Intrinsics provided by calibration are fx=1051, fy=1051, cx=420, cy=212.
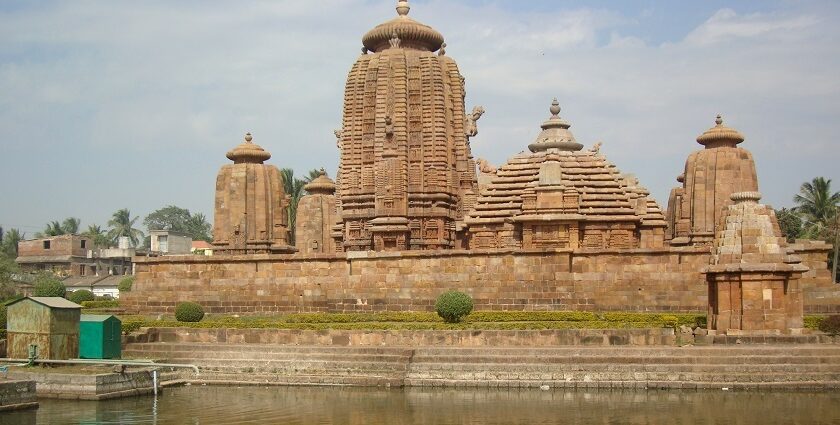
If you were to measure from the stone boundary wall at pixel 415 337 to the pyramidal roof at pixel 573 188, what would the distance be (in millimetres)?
9758

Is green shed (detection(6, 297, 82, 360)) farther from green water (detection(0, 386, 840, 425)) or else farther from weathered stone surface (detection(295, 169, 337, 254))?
weathered stone surface (detection(295, 169, 337, 254))

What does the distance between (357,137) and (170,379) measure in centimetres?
1710

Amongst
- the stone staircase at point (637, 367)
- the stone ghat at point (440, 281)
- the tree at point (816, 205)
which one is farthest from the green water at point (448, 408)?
the tree at point (816, 205)

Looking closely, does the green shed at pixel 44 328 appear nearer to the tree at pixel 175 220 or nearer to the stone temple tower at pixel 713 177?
the stone temple tower at pixel 713 177

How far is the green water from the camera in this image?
19.1 meters

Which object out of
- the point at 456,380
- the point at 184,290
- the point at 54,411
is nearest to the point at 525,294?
the point at 456,380

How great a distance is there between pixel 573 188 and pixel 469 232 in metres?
4.20

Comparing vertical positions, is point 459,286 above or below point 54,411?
above

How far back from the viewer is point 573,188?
34.0 metres

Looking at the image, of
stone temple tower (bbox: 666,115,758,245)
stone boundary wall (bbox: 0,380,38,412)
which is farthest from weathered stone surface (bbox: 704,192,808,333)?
stone boundary wall (bbox: 0,380,38,412)

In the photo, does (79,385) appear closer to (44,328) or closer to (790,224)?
(44,328)

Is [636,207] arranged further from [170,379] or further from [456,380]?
[170,379]

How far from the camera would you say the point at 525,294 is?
97.4ft

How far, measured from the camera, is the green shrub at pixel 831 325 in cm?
2431
